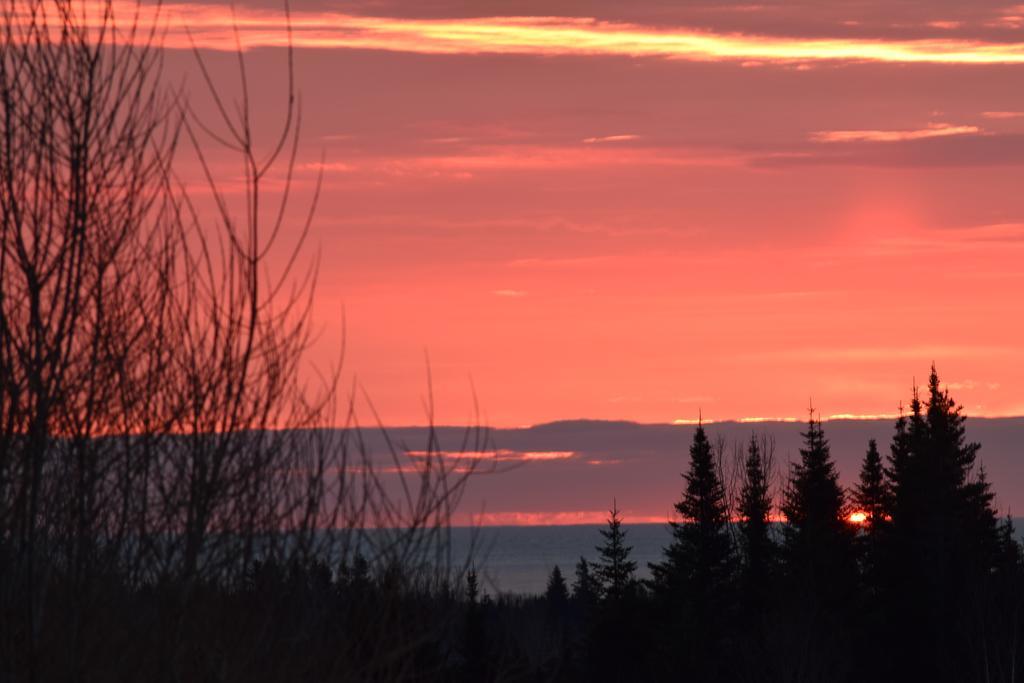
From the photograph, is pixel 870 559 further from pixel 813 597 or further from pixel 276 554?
pixel 276 554

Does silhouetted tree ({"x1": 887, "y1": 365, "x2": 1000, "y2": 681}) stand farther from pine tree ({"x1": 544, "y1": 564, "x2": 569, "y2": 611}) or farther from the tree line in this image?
pine tree ({"x1": 544, "y1": 564, "x2": 569, "y2": 611})

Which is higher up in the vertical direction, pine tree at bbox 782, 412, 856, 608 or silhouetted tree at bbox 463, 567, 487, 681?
pine tree at bbox 782, 412, 856, 608

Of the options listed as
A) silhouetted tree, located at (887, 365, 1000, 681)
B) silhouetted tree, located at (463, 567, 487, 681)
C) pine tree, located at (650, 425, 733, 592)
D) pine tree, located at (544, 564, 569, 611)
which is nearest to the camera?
silhouetted tree, located at (463, 567, 487, 681)

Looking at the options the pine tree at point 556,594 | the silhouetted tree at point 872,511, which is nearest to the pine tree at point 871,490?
the silhouetted tree at point 872,511

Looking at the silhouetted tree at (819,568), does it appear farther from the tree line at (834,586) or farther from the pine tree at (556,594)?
the pine tree at (556,594)

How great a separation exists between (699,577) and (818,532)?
6.17 metres

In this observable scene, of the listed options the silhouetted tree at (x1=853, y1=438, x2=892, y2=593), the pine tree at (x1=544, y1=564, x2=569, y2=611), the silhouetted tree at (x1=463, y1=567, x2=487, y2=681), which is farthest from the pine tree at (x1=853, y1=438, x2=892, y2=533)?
the pine tree at (x1=544, y1=564, x2=569, y2=611)

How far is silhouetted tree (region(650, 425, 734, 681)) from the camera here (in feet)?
226

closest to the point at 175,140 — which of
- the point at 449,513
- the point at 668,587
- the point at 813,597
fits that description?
the point at 449,513

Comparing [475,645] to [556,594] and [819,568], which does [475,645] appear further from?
[556,594]

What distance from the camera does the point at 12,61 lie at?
40.1 ft

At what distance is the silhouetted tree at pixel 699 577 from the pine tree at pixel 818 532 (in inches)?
133

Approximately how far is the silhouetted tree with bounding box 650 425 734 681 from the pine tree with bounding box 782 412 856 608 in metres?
3.39

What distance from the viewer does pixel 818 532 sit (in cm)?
6944
